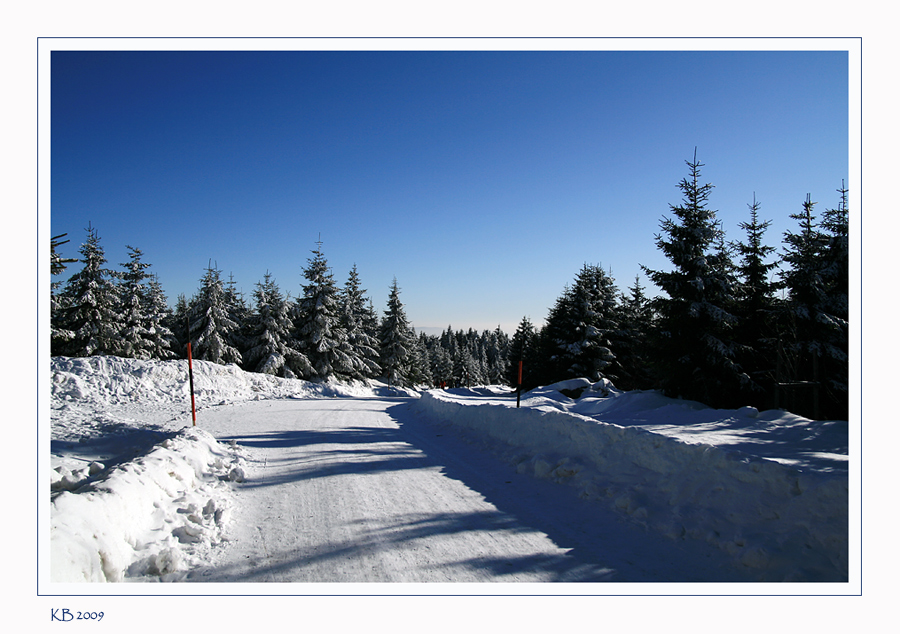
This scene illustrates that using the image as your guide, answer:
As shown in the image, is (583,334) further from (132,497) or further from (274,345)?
(132,497)

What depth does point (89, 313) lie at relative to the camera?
89.0ft

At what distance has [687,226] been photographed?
16688 mm

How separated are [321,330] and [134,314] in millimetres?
12592

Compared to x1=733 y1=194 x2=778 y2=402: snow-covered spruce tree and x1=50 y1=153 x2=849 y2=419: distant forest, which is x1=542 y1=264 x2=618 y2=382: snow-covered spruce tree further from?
x1=733 y1=194 x2=778 y2=402: snow-covered spruce tree

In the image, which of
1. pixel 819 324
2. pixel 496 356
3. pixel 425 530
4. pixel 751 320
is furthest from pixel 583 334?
pixel 496 356

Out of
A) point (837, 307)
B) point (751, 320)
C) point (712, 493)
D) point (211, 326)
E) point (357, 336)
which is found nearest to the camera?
point (712, 493)

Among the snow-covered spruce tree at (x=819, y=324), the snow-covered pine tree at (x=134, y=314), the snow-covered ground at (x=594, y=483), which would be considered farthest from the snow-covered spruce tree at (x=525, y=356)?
the snow-covered pine tree at (x=134, y=314)

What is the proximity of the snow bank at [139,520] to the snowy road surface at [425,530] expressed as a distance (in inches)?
11.6

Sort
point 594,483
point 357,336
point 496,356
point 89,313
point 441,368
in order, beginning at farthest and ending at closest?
point 496,356 < point 441,368 < point 357,336 < point 89,313 < point 594,483

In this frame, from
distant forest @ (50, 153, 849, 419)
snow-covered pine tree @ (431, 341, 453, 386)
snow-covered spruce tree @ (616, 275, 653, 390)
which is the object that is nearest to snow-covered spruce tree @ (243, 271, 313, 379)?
distant forest @ (50, 153, 849, 419)

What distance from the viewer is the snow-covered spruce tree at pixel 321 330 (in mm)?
33312
